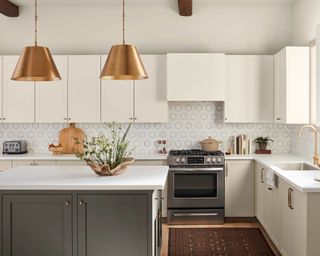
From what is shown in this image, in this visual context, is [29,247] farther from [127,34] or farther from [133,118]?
[127,34]

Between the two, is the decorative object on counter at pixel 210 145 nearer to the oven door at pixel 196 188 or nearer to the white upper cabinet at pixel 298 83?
the oven door at pixel 196 188

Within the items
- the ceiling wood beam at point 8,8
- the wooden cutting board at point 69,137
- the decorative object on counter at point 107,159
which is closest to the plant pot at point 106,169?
the decorative object on counter at point 107,159

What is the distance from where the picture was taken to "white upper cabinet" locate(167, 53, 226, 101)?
6020 mm

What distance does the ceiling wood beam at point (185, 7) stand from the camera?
577cm

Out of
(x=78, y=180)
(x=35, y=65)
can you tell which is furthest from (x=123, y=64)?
(x=78, y=180)

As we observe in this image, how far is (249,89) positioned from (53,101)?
2763mm

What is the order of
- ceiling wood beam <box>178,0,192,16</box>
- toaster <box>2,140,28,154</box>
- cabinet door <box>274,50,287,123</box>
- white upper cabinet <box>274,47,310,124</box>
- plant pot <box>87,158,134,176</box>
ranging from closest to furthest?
1. plant pot <box>87,158,134,176</box>
2. white upper cabinet <box>274,47,310,124</box>
3. cabinet door <box>274,50,287,123</box>
4. ceiling wood beam <box>178,0,192,16</box>
5. toaster <box>2,140,28,154</box>

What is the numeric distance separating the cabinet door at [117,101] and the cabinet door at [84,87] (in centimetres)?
9

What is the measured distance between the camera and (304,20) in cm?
574

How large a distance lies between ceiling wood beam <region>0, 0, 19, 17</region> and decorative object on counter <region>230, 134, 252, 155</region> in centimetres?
372

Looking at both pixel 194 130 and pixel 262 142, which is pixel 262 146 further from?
pixel 194 130

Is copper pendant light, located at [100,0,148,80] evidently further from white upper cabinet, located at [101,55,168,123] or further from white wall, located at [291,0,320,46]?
white wall, located at [291,0,320,46]

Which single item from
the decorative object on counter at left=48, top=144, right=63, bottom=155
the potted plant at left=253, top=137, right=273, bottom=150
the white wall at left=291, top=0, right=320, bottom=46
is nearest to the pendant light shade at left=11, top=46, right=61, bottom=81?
the decorative object on counter at left=48, top=144, right=63, bottom=155

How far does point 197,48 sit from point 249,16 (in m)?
0.90
